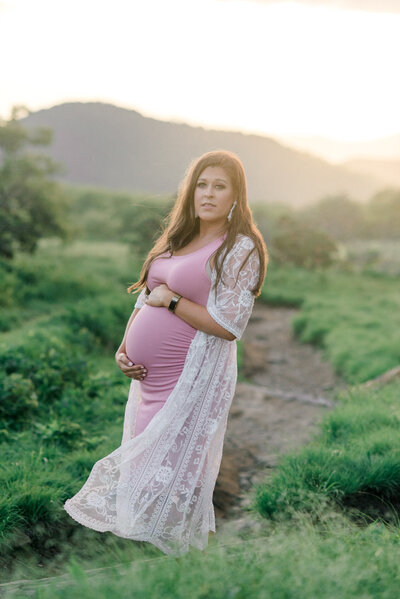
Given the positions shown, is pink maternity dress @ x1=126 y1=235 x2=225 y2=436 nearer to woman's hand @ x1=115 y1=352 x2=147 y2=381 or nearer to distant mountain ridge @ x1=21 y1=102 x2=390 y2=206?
woman's hand @ x1=115 y1=352 x2=147 y2=381

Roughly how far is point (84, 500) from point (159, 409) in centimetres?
69

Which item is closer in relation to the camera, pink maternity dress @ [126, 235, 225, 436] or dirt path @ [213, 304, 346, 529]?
pink maternity dress @ [126, 235, 225, 436]

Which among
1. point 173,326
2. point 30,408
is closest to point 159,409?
point 173,326

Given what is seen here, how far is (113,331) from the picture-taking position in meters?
8.11

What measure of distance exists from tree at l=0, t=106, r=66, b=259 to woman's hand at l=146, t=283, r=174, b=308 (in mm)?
9815

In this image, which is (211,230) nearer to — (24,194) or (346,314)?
(346,314)

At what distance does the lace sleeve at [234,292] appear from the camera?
2.58m

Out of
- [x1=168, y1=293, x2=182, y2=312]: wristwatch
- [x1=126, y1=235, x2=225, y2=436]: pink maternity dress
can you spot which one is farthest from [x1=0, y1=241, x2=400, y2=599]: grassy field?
[x1=168, y1=293, x2=182, y2=312]: wristwatch

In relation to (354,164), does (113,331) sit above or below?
below

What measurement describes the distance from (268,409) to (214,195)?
12.5ft

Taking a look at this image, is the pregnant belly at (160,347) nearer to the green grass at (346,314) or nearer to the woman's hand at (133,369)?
the woman's hand at (133,369)

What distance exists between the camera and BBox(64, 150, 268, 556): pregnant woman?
8.62 feet

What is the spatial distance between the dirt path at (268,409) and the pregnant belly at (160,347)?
3.93 ft

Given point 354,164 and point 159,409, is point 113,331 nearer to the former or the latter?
point 159,409
